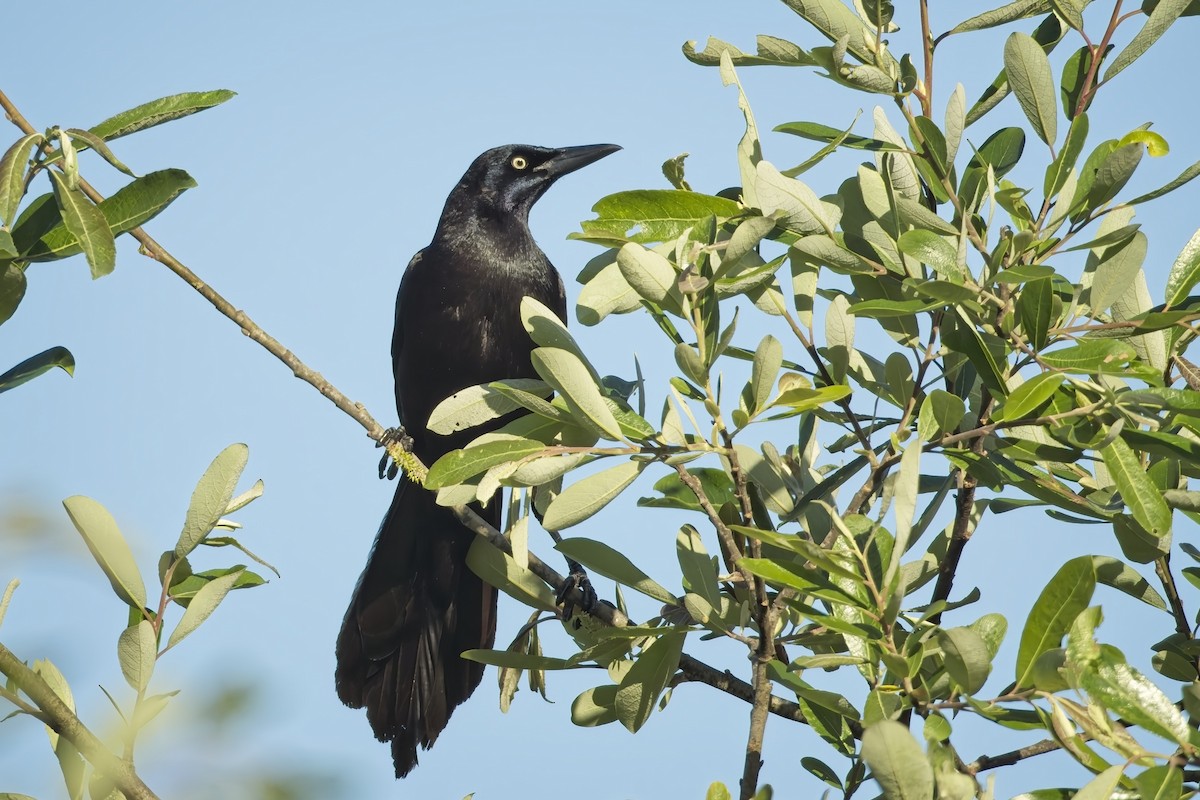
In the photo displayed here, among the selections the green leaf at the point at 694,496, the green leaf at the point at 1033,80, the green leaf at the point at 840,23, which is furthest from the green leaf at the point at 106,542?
the green leaf at the point at 1033,80

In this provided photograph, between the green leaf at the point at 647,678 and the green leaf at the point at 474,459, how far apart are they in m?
0.48

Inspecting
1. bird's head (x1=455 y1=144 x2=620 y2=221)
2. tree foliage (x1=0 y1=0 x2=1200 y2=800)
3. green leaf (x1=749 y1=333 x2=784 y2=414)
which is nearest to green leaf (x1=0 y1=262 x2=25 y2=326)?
tree foliage (x1=0 y1=0 x2=1200 y2=800)

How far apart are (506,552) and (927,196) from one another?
50.6 inches

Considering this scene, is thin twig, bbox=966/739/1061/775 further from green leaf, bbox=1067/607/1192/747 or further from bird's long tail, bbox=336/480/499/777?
bird's long tail, bbox=336/480/499/777

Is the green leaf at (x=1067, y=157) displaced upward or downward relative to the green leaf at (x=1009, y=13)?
downward

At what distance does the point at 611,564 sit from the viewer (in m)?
2.21

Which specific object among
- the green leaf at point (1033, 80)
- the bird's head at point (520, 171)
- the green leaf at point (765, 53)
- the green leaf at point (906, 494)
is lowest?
the green leaf at point (906, 494)

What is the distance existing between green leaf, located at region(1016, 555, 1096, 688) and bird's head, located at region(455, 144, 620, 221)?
4.45 metres

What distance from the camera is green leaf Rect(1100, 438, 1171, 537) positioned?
1.91 m

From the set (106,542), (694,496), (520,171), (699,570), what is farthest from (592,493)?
(520,171)

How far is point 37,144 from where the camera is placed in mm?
1651

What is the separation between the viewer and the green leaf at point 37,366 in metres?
2.02

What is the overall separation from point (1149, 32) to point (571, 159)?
4184 millimetres

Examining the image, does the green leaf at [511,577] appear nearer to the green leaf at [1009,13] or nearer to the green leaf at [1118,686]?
the green leaf at [1118,686]
